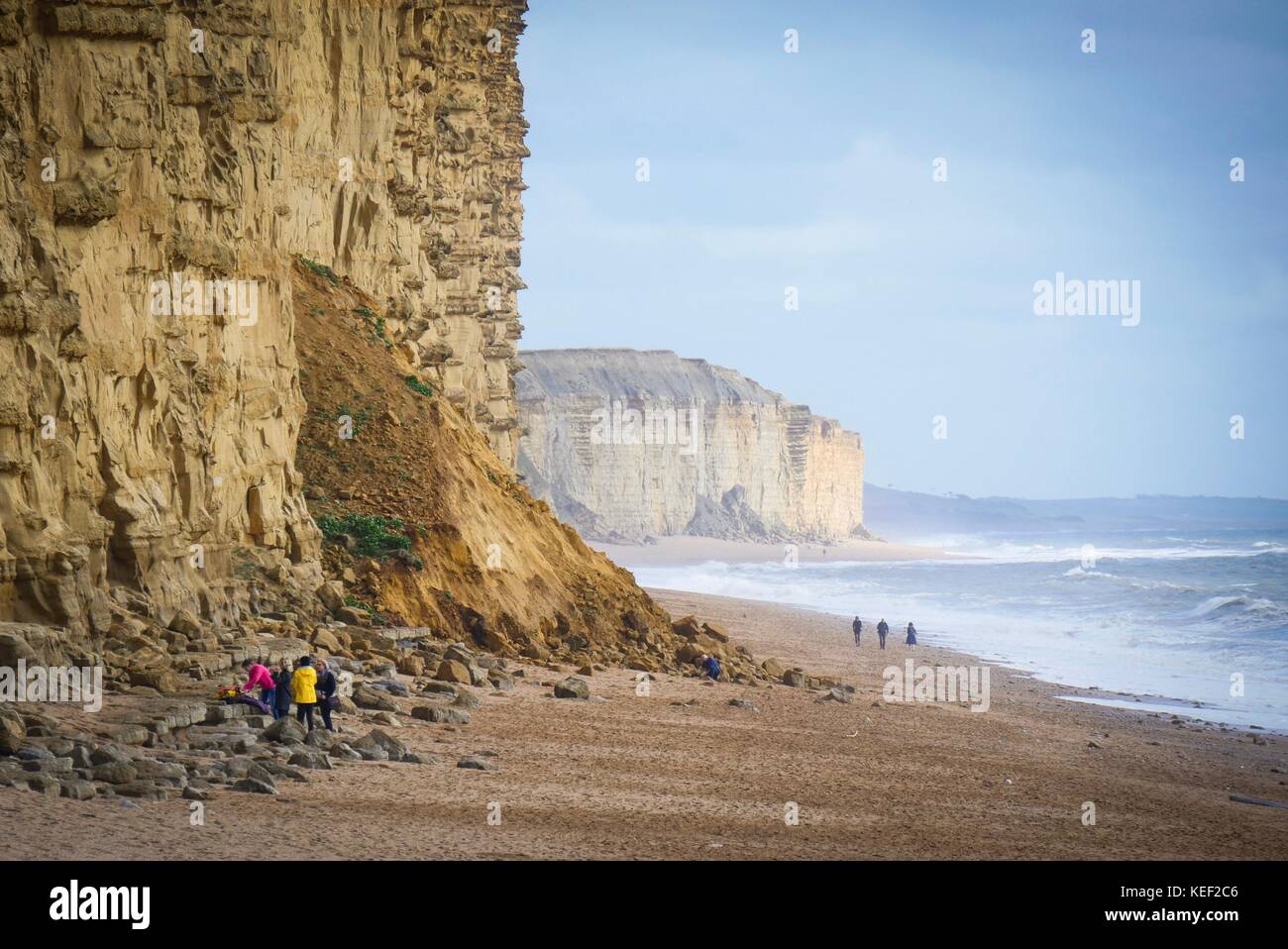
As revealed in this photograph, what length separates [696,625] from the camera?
2944 cm

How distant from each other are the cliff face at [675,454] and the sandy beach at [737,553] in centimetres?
328

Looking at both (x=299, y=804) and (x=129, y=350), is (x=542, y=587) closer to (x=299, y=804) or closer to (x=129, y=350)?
(x=129, y=350)

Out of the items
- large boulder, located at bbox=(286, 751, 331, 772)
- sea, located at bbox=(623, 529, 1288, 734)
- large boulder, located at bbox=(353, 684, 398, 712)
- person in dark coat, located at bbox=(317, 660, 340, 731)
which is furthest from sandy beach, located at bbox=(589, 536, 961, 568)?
large boulder, located at bbox=(286, 751, 331, 772)

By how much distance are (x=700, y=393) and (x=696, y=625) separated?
407ft

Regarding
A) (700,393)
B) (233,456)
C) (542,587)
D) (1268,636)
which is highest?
(700,393)

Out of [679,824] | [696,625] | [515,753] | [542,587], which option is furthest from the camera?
[696,625]

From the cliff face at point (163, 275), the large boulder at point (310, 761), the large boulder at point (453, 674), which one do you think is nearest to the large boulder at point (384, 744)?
the large boulder at point (310, 761)

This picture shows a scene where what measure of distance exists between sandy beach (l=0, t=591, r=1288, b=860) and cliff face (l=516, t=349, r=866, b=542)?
84792mm

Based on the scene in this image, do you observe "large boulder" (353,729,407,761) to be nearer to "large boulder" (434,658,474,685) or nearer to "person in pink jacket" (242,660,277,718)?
"person in pink jacket" (242,660,277,718)

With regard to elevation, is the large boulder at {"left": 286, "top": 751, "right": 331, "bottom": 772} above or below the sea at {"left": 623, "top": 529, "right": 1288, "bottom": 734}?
above

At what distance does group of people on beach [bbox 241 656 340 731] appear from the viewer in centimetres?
1507

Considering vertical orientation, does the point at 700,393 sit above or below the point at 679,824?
above

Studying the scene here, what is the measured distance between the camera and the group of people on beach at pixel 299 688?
49.4ft

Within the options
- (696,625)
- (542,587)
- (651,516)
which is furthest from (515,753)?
(651,516)
